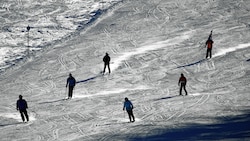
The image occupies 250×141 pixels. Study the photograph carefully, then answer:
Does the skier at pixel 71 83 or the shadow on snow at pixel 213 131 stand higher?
the skier at pixel 71 83

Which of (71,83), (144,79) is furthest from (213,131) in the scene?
(144,79)

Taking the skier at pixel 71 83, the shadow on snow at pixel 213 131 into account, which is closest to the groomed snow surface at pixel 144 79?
the shadow on snow at pixel 213 131

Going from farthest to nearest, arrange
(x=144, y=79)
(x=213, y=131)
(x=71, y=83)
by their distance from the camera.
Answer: (x=144, y=79), (x=71, y=83), (x=213, y=131)

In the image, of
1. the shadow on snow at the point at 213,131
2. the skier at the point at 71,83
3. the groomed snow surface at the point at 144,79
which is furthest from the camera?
the skier at the point at 71,83

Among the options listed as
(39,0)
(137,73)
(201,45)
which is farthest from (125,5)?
(137,73)

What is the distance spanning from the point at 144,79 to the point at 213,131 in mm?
12052

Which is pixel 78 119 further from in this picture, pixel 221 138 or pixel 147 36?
pixel 147 36

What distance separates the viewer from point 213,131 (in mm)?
19625

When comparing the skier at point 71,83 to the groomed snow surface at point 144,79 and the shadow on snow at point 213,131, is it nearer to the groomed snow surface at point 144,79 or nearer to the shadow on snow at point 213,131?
the groomed snow surface at point 144,79

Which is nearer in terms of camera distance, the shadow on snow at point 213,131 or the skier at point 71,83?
the shadow on snow at point 213,131

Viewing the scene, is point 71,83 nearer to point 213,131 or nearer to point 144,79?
→ point 144,79

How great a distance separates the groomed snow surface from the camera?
855 inches

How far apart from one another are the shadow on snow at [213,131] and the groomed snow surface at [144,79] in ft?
0.12

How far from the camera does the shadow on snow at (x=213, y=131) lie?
61.2 ft
